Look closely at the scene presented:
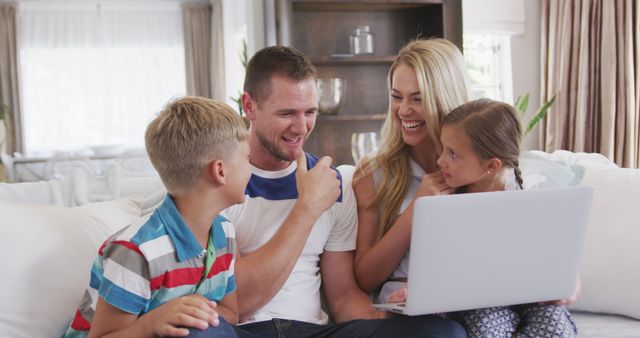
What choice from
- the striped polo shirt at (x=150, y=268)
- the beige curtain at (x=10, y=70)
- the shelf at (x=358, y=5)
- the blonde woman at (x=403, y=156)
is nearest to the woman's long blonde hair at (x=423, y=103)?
the blonde woman at (x=403, y=156)

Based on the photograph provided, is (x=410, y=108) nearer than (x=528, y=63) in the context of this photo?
Yes

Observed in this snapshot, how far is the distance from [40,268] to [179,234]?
1.14ft

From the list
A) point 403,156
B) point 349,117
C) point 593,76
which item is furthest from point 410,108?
point 593,76

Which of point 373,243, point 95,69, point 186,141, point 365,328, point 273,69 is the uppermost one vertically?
point 95,69

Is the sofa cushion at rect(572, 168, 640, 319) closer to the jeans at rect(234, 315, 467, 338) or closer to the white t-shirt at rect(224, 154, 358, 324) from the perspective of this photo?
the jeans at rect(234, 315, 467, 338)

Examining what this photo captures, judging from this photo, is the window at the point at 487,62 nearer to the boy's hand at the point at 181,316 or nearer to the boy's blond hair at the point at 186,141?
the boy's blond hair at the point at 186,141

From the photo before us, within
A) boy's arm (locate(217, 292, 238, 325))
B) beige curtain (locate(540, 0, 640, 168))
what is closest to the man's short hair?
boy's arm (locate(217, 292, 238, 325))

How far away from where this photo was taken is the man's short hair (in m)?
1.68

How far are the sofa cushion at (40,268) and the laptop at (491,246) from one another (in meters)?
0.69

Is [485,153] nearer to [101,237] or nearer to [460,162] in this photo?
[460,162]

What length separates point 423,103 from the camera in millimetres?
1725

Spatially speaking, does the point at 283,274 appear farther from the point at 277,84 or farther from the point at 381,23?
the point at 381,23

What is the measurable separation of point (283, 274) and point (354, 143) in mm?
1728

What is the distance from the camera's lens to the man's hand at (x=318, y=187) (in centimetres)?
152
